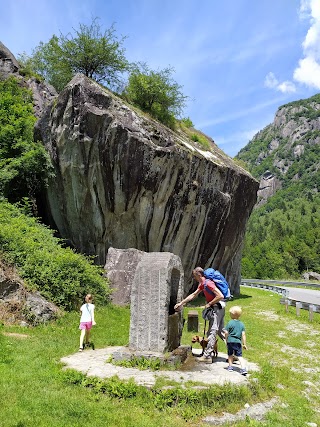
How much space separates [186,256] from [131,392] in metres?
16.2

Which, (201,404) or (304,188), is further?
(304,188)

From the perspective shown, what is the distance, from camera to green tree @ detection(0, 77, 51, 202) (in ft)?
62.2

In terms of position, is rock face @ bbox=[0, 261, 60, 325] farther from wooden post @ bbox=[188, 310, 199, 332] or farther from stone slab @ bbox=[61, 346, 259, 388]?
wooden post @ bbox=[188, 310, 199, 332]

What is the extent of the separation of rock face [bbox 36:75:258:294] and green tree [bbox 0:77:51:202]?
70cm

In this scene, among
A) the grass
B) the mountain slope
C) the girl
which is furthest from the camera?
the mountain slope

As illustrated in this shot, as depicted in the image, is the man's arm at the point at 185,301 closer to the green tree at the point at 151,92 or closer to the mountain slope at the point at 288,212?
the green tree at the point at 151,92

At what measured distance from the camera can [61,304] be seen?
12.2 m

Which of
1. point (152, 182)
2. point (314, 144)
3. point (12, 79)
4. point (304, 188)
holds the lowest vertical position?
point (152, 182)

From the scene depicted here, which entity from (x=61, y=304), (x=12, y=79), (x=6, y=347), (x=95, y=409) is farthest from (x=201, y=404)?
(x=12, y=79)

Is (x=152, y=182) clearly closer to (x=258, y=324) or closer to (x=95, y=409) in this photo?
(x=258, y=324)

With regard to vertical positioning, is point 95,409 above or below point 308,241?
below

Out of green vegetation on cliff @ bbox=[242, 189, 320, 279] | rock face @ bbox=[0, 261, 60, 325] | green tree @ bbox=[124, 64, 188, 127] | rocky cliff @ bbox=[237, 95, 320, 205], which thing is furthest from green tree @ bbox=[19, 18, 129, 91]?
rocky cliff @ bbox=[237, 95, 320, 205]

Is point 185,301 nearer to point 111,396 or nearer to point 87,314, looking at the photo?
point 111,396

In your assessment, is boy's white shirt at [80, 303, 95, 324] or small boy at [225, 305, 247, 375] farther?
boy's white shirt at [80, 303, 95, 324]
